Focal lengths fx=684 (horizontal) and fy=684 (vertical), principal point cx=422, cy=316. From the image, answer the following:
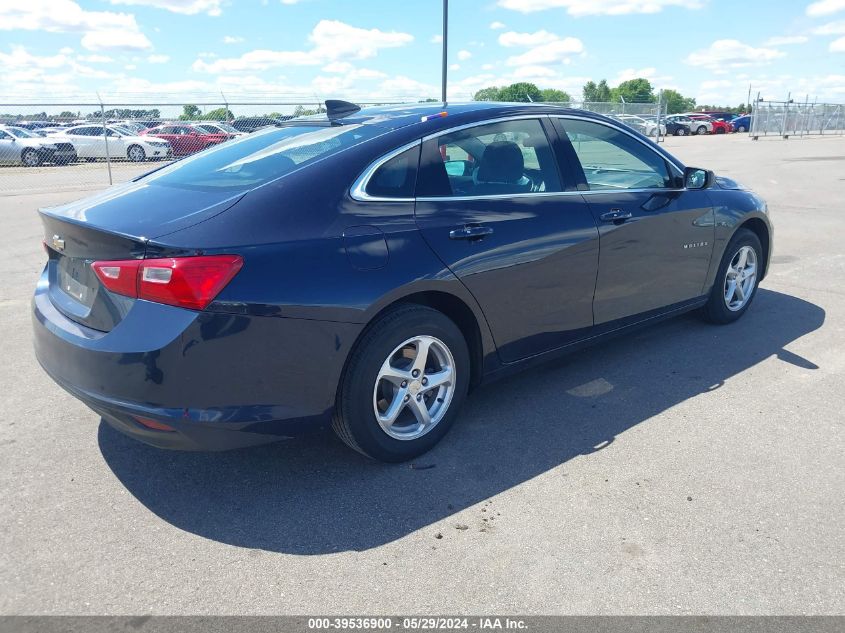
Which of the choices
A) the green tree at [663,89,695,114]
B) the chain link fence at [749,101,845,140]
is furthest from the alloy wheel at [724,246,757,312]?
the green tree at [663,89,695,114]

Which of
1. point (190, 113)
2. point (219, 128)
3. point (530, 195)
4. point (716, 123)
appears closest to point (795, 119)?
point (716, 123)

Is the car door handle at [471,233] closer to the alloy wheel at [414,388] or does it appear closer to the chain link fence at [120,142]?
the alloy wheel at [414,388]

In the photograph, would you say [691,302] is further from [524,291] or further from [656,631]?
[656,631]

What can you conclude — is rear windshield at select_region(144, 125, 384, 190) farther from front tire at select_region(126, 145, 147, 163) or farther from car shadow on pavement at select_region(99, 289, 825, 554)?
front tire at select_region(126, 145, 147, 163)

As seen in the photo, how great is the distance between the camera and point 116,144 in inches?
984

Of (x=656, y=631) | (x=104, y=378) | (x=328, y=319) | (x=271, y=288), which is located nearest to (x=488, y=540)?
(x=656, y=631)

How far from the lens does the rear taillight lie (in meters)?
2.65

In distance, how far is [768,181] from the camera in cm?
1571

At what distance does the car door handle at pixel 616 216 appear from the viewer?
13.3 feet

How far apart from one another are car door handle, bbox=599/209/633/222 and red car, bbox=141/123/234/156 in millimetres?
19535

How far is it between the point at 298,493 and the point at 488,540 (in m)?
0.93

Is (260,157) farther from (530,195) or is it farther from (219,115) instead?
(219,115)

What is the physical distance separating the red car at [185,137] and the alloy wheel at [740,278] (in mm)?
19077

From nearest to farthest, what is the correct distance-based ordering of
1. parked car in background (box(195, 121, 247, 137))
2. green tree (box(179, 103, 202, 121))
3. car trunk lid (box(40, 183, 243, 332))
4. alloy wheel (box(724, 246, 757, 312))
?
car trunk lid (box(40, 183, 243, 332)), alloy wheel (box(724, 246, 757, 312)), green tree (box(179, 103, 202, 121)), parked car in background (box(195, 121, 247, 137))
